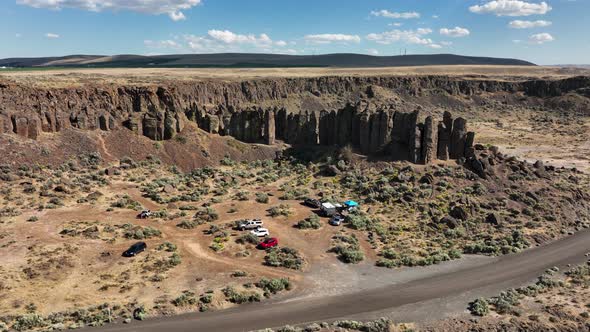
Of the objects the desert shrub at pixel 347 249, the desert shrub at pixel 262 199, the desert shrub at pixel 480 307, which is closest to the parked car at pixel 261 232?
the desert shrub at pixel 347 249

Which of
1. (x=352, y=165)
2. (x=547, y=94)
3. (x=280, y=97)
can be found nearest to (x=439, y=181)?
(x=352, y=165)

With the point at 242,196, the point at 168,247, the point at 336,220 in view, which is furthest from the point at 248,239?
the point at 242,196

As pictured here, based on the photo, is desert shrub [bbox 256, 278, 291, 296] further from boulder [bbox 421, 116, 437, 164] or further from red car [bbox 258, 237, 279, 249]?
boulder [bbox 421, 116, 437, 164]

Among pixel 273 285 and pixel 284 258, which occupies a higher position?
pixel 284 258

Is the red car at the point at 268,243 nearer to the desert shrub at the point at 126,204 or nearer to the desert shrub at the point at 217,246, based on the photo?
the desert shrub at the point at 217,246


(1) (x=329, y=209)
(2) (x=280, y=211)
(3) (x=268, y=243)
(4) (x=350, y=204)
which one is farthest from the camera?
(4) (x=350, y=204)

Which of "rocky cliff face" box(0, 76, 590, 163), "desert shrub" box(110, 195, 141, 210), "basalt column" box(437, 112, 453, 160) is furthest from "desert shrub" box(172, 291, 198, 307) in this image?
"basalt column" box(437, 112, 453, 160)

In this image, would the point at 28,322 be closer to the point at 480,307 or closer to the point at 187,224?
the point at 187,224

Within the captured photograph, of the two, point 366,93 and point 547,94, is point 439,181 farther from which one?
point 547,94
